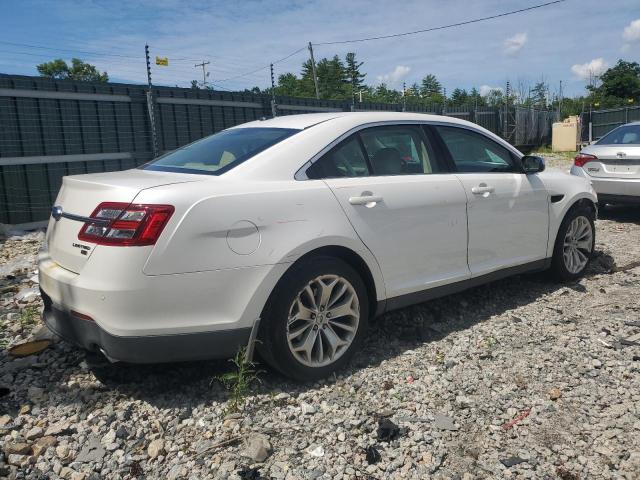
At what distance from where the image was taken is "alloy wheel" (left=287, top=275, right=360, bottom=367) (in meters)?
3.30

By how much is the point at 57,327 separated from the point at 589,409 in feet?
9.69

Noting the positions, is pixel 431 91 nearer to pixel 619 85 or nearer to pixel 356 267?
pixel 619 85

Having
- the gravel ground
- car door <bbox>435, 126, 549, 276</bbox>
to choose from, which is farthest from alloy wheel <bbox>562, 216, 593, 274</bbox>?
the gravel ground

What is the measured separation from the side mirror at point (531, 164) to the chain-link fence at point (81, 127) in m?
6.87

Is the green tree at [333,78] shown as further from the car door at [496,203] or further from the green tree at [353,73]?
the car door at [496,203]

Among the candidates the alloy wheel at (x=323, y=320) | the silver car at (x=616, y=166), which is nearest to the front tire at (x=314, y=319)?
the alloy wheel at (x=323, y=320)

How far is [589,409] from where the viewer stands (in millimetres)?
3121

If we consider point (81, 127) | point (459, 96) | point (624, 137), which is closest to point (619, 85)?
point (459, 96)

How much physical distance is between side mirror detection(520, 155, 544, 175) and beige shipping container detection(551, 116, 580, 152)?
25.1 m

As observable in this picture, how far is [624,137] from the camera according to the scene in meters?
8.62

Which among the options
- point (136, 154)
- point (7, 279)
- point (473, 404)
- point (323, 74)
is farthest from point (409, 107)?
point (323, 74)

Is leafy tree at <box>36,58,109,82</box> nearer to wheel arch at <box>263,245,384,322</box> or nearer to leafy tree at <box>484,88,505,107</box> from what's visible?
leafy tree at <box>484,88,505,107</box>

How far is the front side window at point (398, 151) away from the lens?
3.85 meters

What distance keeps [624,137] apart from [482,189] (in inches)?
219
